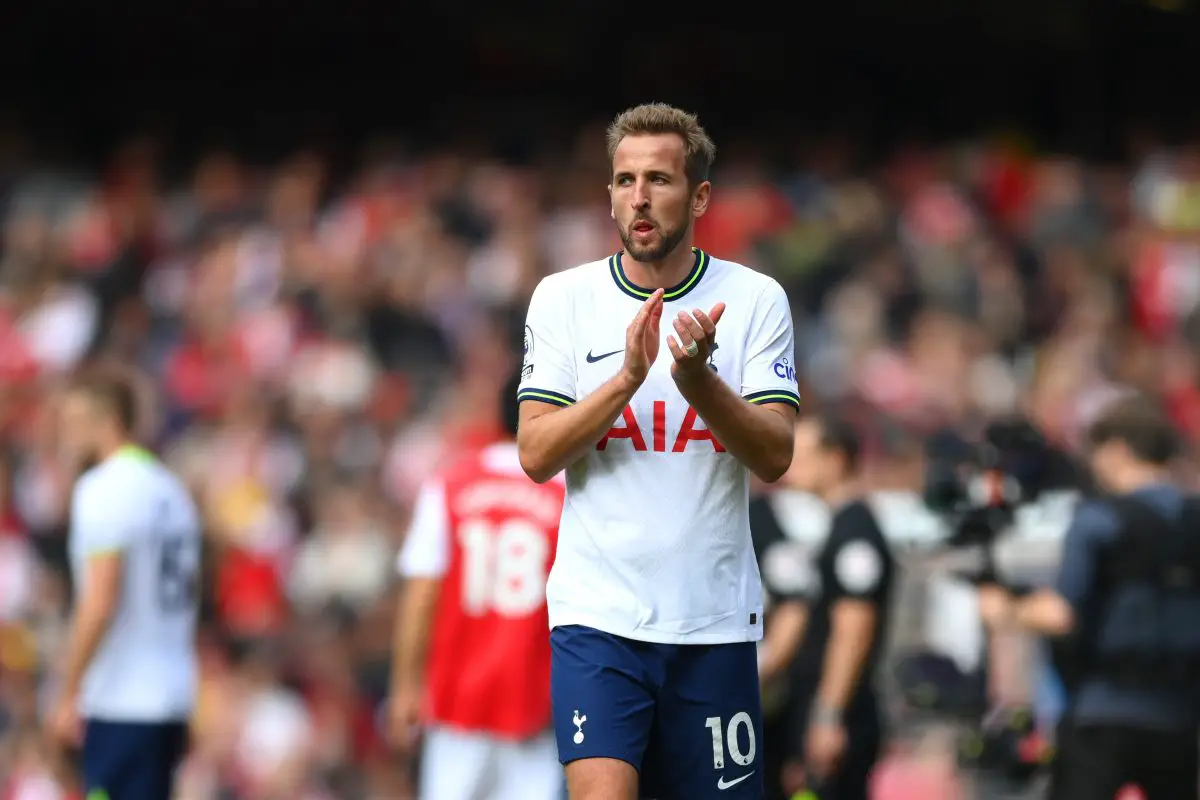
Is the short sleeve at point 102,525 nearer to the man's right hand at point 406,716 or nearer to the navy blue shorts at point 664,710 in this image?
the man's right hand at point 406,716

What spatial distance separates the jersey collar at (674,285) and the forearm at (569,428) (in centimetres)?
41

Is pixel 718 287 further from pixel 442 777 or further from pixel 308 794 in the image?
pixel 308 794

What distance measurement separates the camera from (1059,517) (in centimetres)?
952

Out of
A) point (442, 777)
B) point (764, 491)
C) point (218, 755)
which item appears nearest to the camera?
point (442, 777)

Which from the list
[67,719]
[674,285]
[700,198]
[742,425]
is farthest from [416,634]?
[742,425]

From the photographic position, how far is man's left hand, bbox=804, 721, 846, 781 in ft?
27.3

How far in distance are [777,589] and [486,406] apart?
18.2 ft

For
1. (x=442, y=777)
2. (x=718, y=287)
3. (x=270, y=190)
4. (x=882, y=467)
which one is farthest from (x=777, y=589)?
(x=270, y=190)

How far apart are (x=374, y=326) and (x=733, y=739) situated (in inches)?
448

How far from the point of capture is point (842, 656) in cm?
838

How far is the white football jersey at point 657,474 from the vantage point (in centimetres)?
532

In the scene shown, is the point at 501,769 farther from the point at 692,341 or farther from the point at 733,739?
the point at 692,341

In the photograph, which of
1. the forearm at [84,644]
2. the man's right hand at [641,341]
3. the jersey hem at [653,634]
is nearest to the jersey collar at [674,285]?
the man's right hand at [641,341]

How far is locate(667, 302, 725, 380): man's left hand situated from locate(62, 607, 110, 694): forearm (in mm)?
4076
